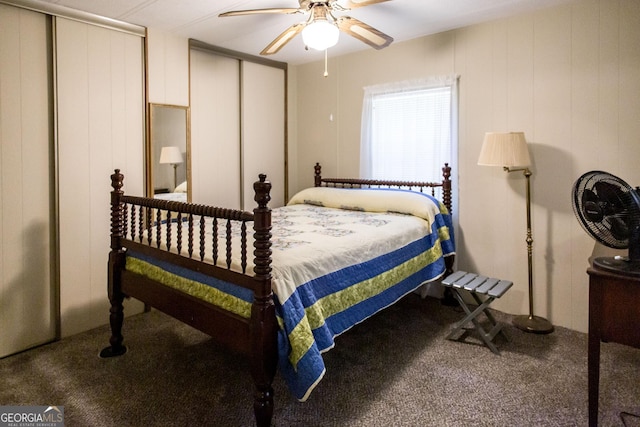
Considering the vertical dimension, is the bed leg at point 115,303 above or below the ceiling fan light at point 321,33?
below

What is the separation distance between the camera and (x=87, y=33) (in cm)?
295

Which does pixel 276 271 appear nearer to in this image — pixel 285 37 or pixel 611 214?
pixel 611 214

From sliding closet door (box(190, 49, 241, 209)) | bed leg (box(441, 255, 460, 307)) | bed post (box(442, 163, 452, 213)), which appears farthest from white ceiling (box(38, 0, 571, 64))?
bed leg (box(441, 255, 460, 307))

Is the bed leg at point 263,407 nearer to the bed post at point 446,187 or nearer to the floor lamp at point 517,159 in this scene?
the floor lamp at point 517,159

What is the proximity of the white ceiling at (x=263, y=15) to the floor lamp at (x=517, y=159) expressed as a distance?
3.08 ft

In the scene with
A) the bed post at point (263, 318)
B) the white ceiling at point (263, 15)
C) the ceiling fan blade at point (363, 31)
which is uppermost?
the white ceiling at point (263, 15)

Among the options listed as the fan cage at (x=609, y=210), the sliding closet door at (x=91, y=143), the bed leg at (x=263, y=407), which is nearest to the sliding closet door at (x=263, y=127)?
the sliding closet door at (x=91, y=143)

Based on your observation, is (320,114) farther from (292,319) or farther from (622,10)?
(292,319)

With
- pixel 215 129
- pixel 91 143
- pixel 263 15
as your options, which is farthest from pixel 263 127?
pixel 91 143

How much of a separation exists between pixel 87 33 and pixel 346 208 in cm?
241

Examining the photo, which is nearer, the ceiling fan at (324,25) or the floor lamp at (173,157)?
the ceiling fan at (324,25)

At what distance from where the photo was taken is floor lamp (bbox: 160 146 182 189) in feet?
11.3

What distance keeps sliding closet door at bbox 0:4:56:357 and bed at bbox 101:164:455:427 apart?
0.63 m

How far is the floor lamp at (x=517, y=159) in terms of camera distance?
2.86 meters
